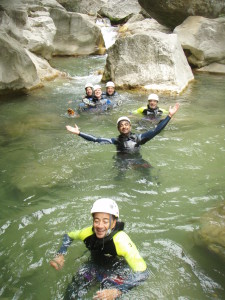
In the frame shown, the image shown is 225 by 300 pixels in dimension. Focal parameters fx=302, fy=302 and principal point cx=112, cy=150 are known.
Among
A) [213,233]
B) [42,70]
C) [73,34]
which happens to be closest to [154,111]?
[213,233]

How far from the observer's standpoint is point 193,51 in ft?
52.4

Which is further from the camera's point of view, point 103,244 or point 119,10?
point 119,10

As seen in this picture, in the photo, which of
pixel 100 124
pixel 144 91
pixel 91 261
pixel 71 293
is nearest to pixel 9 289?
pixel 71 293

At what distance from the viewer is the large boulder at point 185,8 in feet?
54.6

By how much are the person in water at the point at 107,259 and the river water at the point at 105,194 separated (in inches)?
6.7

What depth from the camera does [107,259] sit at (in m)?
3.29

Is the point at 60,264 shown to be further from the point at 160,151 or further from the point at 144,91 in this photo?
the point at 144,91

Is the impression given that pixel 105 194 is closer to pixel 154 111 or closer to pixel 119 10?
pixel 154 111

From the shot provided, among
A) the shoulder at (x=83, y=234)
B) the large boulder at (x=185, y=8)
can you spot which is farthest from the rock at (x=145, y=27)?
the shoulder at (x=83, y=234)

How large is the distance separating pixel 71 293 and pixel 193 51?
15.2 metres

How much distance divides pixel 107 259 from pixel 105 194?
6.61ft

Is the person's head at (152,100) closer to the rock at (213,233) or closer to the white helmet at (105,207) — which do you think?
the rock at (213,233)

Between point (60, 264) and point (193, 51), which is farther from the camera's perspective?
point (193, 51)

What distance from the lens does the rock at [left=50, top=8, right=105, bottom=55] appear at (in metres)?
21.0
